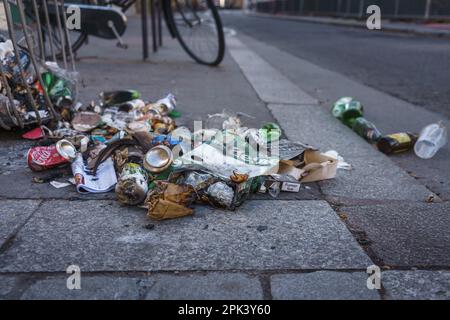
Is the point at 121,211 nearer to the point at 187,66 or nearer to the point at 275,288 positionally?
the point at 275,288

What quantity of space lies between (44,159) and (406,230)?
5.89 feet

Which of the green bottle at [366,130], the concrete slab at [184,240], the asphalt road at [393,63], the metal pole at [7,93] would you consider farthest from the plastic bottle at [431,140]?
the metal pole at [7,93]

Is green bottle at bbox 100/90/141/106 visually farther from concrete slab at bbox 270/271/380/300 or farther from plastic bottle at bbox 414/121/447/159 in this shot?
concrete slab at bbox 270/271/380/300

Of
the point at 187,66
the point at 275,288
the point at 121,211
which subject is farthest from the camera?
the point at 187,66

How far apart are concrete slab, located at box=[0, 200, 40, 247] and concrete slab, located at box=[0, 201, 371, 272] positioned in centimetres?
4

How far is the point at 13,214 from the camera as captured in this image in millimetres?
1981

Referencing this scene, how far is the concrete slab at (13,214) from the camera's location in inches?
72.4

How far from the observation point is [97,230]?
1.86 metres

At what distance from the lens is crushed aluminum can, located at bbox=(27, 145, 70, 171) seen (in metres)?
2.40

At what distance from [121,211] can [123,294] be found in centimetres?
61

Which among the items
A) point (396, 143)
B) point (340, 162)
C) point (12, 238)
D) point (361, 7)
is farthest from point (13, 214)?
point (361, 7)

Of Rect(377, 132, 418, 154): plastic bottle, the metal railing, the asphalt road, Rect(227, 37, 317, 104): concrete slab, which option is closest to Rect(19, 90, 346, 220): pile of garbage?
Rect(377, 132, 418, 154): plastic bottle

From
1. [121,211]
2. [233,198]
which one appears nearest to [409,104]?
[233,198]

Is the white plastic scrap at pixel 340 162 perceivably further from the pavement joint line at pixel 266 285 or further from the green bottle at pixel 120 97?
the green bottle at pixel 120 97
